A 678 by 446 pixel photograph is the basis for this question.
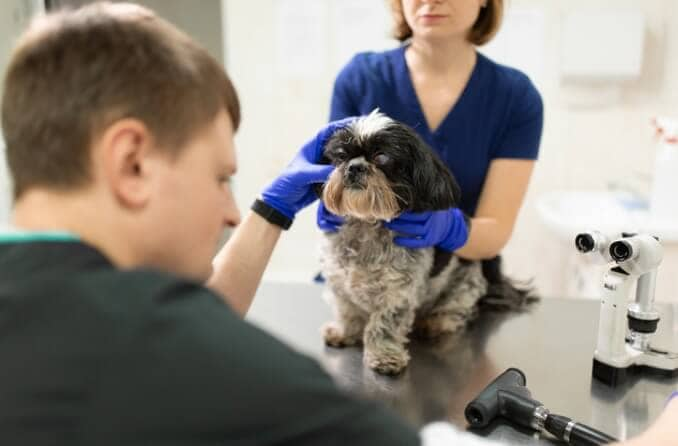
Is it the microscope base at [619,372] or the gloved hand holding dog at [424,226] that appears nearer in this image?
the microscope base at [619,372]

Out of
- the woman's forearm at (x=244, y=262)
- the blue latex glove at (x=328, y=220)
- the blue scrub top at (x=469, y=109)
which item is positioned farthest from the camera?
the blue scrub top at (x=469, y=109)

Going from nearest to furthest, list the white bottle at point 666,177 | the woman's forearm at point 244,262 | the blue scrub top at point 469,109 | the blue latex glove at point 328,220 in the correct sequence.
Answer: the woman's forearm at point 244,262
the blue latex glove at point 328,220
the blue scrub top at point 469,109
the white bottle at point 666,177

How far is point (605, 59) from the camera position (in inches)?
113

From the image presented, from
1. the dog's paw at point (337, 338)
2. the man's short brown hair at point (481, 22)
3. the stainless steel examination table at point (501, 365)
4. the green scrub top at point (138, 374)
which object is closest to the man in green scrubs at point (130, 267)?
the green scrub top at point (138, 374)

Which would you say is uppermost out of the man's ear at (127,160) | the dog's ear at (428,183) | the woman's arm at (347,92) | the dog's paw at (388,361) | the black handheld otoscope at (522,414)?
the man's ear at (127,160)

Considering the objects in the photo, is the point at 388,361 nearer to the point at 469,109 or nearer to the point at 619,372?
the point at 619,372

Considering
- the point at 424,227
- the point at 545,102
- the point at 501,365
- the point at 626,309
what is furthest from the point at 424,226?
the point at 545,102

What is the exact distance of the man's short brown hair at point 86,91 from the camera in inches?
28.0

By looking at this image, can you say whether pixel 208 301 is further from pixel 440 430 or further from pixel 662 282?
pixel 662 282

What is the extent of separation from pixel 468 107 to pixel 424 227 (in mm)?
464

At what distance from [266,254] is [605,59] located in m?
2.14

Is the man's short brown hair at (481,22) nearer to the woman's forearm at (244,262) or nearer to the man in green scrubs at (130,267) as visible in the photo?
the woman's forearm at (244,262)

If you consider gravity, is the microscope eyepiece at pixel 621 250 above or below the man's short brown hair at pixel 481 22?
below

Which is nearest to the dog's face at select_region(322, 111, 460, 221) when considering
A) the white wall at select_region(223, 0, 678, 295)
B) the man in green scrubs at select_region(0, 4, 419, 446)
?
the man in green scrubs at select_region(0, 4, 419, 446)
